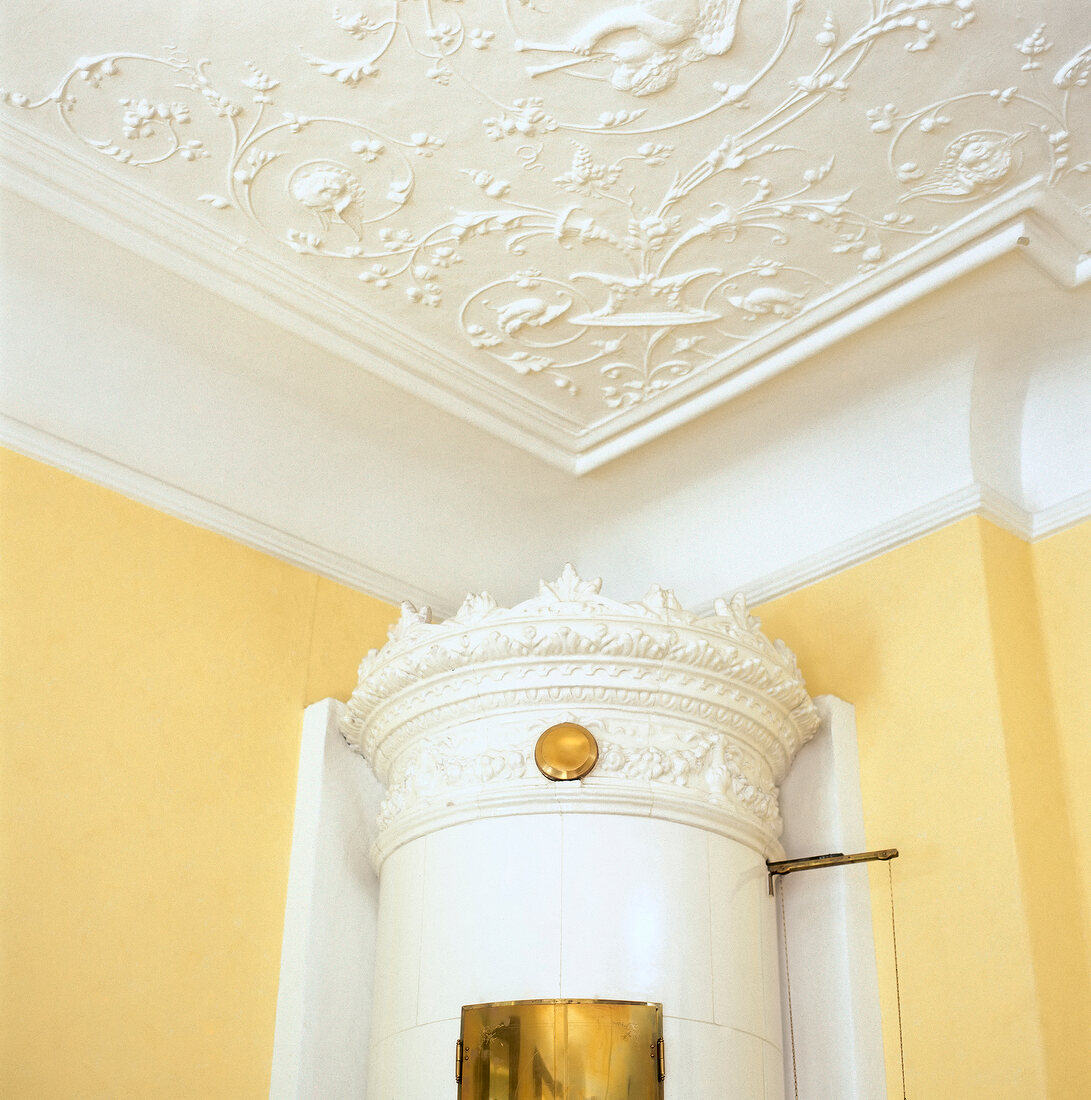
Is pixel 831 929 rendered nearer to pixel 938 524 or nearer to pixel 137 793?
pixel 938 524

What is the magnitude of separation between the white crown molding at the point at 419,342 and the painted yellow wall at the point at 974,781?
28.4 inches

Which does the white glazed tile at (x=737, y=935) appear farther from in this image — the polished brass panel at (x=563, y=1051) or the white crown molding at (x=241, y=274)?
the white crown molding at (x=241, y=274)

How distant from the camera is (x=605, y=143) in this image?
10.4ft

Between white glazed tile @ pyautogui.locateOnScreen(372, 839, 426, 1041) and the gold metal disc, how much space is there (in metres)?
0.43

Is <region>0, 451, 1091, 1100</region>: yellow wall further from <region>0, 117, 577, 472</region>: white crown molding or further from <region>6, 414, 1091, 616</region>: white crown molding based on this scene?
<region>0, 117, 577, 472</region>: white crown molding

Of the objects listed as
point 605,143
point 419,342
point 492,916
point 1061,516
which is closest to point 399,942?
A: point 492,916

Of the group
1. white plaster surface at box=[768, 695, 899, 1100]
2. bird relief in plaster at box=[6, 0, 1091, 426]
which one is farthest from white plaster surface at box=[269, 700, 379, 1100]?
bird relief in plaster at box=[6, 0, 1091, 426]

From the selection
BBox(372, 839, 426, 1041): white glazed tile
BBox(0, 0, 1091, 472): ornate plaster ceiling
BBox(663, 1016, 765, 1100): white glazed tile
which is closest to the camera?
BBox(0, 0, 1091, 472): ornate plaster ceiling

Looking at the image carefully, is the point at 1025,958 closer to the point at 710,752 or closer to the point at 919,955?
the point at 919,955

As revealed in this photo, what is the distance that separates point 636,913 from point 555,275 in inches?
67.3

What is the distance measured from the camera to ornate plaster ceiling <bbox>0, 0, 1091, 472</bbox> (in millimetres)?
2900

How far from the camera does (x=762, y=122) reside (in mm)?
3109

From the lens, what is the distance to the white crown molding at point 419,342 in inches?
129

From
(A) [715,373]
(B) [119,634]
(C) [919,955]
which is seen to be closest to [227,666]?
(B) [119,634]
